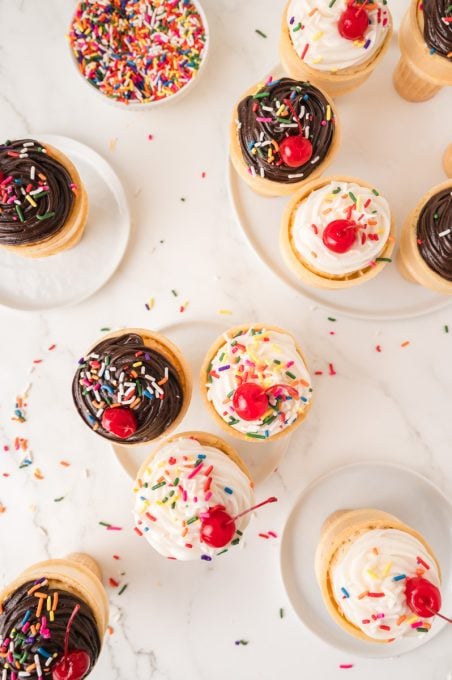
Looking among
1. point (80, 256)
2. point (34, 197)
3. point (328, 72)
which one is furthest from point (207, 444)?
point (328, 72)

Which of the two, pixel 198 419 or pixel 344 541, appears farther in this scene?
pixel 198 419

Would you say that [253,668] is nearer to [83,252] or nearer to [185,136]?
[83,252]

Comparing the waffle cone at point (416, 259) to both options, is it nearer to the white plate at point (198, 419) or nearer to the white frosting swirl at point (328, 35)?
the white frosting swirl at point (328, 35)

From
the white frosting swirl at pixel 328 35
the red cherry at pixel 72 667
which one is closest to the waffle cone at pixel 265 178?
the white frosting swirl at pixel 328 35

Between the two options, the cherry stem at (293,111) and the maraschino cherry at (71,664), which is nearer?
the maraschino cherry at (71,664)

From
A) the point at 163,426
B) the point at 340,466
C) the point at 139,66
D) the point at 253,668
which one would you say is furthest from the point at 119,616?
the point at 139,66

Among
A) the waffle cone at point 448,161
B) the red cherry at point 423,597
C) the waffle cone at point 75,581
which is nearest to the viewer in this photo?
the red cherry at point 423,597

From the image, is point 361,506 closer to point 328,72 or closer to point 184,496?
point 184,496
